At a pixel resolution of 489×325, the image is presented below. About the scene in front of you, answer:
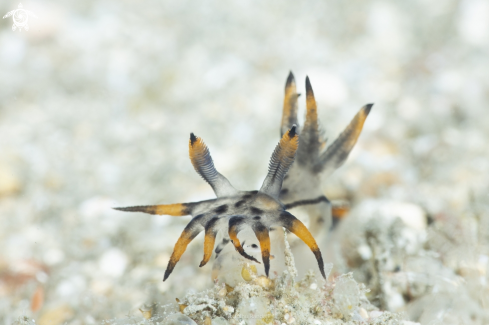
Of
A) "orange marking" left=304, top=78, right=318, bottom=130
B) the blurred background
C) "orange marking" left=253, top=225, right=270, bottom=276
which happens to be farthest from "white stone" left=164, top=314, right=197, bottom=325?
"orange marking" left=304, top=78, right=318, bottom=130

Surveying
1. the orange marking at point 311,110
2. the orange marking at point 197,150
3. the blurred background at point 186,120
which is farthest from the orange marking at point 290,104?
the blurred background at point 186,120

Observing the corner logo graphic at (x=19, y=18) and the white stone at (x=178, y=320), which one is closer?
the white stone at (x=178, y=320)

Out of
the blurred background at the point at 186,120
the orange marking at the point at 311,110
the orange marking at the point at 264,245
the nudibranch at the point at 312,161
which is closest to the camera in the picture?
the orange marking at the point at 264,245

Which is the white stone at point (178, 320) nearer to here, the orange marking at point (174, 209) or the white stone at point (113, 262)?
the orange marking at point (174, 209)

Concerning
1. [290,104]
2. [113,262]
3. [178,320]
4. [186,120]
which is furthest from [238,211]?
[186,120]

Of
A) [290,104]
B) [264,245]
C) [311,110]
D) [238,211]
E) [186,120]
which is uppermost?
[186,120]

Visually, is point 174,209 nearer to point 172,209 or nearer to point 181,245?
point 172,209

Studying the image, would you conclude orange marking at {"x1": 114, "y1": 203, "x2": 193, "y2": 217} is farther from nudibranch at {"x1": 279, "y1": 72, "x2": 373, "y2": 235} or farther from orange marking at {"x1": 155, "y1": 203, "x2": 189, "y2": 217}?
nudibranch at {"x1": 279, "y1": 72, "x2": 373, "y2": 235}
